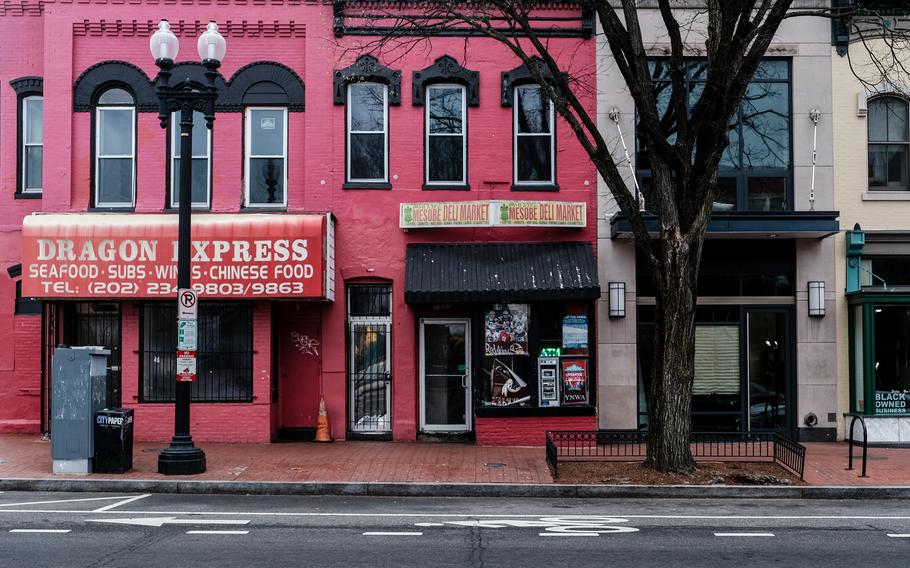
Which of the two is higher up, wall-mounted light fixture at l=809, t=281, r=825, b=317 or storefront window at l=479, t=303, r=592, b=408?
wall-mounted light fixture at l=809, t=281, r=825, b=317

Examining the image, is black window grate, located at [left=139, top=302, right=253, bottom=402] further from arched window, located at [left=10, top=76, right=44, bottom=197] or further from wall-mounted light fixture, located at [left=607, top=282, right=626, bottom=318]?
wall-mounted light fixture, located at [left=607, top=282, right=626, bottom=318]

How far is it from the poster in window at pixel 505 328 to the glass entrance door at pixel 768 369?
4.42m

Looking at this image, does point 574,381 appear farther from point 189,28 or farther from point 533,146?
point 189,28

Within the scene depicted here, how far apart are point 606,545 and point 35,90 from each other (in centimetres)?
1464

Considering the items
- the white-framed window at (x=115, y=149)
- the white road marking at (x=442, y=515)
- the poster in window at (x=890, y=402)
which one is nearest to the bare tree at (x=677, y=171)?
the white road marking at (x=442, y=515)

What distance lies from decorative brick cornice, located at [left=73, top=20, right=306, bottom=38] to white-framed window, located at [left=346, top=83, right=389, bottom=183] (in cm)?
165

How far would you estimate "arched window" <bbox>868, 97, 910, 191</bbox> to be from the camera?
17.8 meters

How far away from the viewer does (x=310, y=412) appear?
57.6 feet

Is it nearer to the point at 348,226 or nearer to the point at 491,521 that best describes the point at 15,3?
the point at 348,226

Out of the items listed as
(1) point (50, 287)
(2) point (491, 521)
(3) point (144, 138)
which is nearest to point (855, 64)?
(2) point (491, 521)

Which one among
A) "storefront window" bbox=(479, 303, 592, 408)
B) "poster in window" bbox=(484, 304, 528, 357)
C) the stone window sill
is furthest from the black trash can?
the stone window sill

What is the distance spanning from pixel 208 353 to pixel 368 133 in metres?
5.20

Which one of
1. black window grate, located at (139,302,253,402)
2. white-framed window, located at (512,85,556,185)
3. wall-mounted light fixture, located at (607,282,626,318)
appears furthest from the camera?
white-framed window, located at (512,85,556,185)

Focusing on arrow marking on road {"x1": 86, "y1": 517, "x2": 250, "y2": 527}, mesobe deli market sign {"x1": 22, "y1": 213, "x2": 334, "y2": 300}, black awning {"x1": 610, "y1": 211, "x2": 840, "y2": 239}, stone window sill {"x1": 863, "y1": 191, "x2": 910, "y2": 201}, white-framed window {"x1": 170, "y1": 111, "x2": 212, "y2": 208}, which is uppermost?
white-framed window {"x1": 170, "y1": 111, "x2": 212, "y2": 208}
